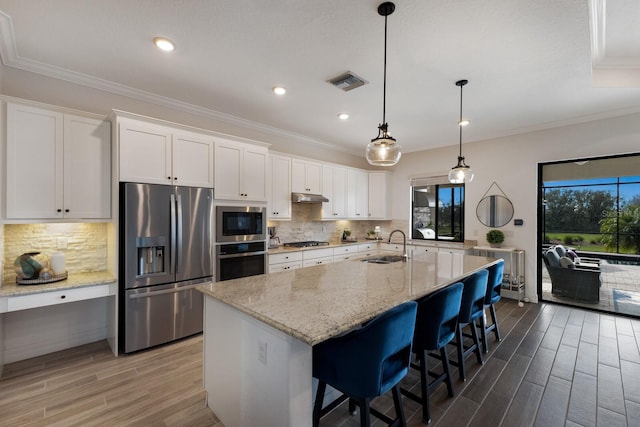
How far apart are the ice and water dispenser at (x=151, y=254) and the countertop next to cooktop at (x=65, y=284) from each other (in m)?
0.28

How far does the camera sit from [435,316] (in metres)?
1.92

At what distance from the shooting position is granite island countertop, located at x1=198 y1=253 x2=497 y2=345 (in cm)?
133

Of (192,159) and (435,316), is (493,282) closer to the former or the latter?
(435,316)

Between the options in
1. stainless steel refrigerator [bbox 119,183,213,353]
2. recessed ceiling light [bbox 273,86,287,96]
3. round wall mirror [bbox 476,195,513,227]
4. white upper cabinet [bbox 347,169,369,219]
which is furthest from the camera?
white upper cabinet [bbox 347,169,369,219]

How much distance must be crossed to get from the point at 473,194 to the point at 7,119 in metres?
6.30

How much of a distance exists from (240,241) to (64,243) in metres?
1.80

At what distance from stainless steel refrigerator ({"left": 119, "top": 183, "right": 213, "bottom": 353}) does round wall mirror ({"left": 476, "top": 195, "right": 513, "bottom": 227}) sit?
4.65 metres

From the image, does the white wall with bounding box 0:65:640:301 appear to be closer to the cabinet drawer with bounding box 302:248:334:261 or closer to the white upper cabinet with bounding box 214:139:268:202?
the white upper cabinet with bounding box 214:139:268:202

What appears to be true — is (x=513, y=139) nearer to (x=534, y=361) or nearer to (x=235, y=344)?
(x=534, y=361)

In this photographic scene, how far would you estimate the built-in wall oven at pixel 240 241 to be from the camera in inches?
138

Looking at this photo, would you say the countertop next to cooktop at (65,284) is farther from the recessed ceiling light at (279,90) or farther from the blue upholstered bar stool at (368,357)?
the recessed ceiling light at (279,90)

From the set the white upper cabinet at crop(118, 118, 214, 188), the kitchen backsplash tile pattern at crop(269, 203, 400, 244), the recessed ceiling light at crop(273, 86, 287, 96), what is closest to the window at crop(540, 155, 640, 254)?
the kitchen backsplash tile pattern at crop(269, 203, 400, 244)

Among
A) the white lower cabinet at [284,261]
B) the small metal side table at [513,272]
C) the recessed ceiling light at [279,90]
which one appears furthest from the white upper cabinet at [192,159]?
the small metal side table at [513,272]

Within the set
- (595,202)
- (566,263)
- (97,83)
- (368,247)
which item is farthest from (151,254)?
(595,202)
